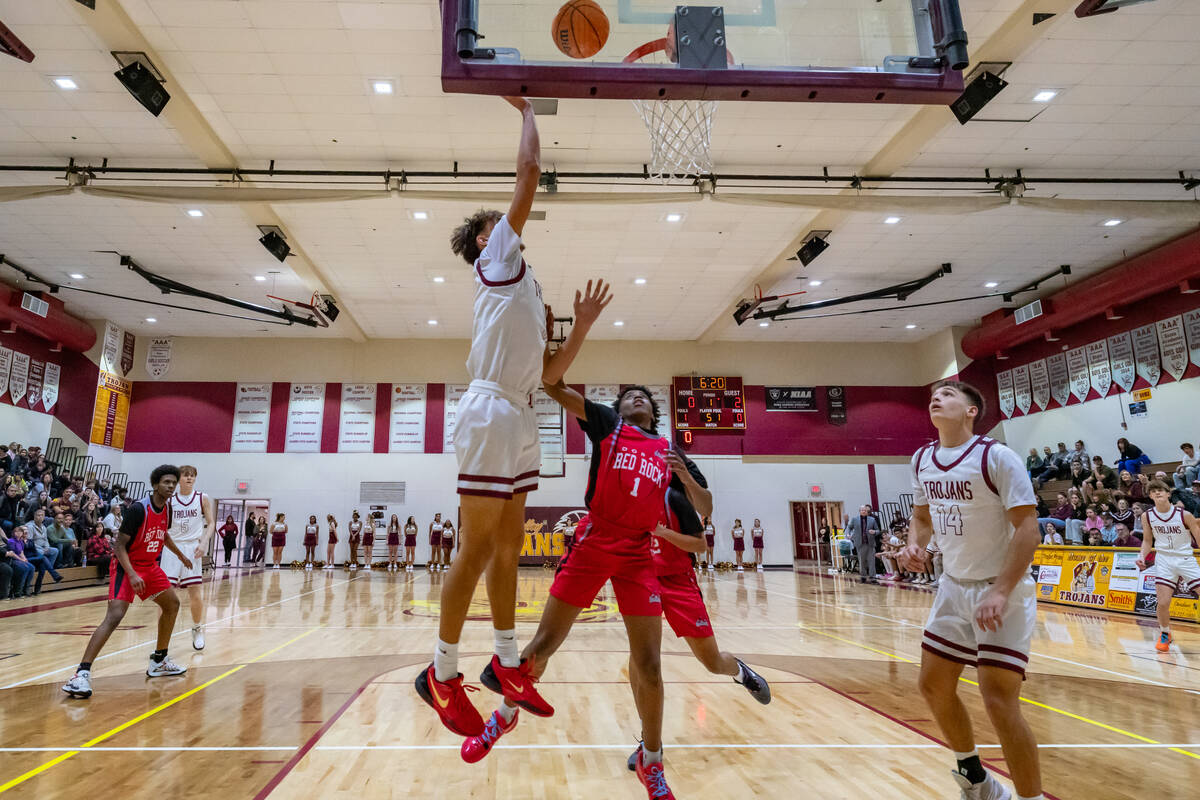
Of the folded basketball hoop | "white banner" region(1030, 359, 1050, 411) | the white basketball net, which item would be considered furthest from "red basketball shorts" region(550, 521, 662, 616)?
"white banner" region(1030, 359, 1050, 411)

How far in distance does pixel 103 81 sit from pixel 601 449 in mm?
10308

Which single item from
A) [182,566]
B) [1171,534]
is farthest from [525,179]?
[1171,534]

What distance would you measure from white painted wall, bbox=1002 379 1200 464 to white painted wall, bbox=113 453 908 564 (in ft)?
14.4

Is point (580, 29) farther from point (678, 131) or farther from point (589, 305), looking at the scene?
point (678, 131)

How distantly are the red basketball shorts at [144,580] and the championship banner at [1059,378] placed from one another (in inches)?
791

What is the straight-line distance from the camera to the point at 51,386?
1856cm

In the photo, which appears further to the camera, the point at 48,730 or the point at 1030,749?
the point at 48,730

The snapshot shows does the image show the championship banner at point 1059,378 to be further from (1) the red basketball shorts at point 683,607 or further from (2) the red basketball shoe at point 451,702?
(2) the red basketball shoe at point 451,702

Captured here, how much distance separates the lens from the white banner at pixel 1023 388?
19141 mm

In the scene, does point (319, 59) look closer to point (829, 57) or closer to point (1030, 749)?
point (829, 57)

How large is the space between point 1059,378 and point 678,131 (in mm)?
15686

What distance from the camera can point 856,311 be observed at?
1942 centimetres

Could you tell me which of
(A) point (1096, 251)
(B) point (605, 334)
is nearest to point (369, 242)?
(B) point (605, 334)

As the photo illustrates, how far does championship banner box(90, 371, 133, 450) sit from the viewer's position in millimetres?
19641
